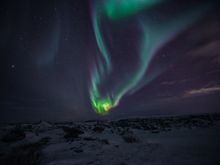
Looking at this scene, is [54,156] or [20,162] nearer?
[20,162]

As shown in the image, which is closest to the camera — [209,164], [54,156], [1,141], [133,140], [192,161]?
[209,164]

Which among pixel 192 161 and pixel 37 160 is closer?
pixel 192 161

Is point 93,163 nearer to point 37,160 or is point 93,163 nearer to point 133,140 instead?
point 37,160

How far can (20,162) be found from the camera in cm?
845

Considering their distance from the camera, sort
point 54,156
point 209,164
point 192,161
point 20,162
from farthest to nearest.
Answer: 1. point 54,156
2. point 20,162
3. point 192,161
4. point 209,164

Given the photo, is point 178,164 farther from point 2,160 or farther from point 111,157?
point 2,160

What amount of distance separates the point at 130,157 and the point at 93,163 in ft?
7.84

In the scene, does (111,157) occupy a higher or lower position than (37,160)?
lower

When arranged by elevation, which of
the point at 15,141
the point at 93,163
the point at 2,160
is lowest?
the point at 93,163

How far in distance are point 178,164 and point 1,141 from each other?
58.3 feet

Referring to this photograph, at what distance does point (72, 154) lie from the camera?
9.80 meters

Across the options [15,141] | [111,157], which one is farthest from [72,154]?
[15,141]

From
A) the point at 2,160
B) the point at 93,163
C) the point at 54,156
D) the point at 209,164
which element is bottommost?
the point at 209,164

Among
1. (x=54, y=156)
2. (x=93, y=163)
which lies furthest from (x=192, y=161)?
(x=54, y=156)
